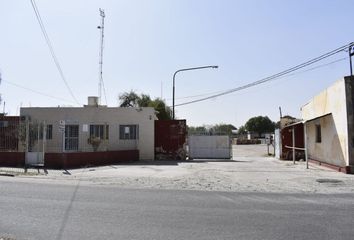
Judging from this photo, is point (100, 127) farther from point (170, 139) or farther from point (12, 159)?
point (12, 159)

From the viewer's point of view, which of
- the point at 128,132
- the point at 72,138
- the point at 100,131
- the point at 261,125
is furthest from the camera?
the point at 261,125

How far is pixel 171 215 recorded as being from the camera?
9.46 m

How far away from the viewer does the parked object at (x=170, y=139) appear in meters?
33.1

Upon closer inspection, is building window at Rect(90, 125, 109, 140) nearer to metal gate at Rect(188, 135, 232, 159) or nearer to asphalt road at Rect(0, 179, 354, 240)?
metal gate at Rect(188, 135, 232, 159)

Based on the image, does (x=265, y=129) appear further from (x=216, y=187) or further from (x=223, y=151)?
(x=216, y=187)

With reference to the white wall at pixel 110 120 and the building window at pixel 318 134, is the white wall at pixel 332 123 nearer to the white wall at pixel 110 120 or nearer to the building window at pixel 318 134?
the building window at pixel 318 134

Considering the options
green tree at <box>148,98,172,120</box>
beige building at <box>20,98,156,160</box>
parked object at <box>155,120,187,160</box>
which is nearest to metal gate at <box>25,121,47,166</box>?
beige building at <box>20,98,156,160</box>

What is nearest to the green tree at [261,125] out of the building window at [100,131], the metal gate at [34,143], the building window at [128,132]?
the building window at [128,132]

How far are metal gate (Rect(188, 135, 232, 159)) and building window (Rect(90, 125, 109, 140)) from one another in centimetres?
731

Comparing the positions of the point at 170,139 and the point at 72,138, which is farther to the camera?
the point at 170,139

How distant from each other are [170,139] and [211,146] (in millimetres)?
4219

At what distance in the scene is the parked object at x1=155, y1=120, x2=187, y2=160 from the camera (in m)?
33.1

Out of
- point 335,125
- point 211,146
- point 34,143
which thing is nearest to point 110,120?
point 34,143

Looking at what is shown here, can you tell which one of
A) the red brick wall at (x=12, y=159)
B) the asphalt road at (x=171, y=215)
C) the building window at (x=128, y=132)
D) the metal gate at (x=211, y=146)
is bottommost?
the asphalt road at (x=171, y=215)
